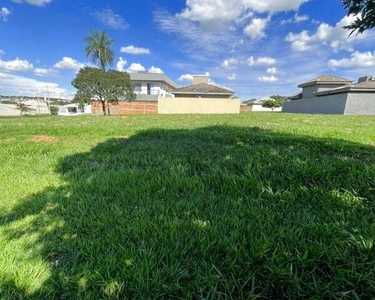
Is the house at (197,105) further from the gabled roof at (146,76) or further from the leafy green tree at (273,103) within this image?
the leafy green tree at (273,103)

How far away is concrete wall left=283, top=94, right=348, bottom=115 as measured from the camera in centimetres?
2252

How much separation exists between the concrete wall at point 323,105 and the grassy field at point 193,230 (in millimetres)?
22384

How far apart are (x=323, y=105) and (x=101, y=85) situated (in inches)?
898

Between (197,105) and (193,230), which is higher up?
(193,230)

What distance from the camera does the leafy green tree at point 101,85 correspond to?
21578mm

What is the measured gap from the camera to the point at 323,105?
2536 cm

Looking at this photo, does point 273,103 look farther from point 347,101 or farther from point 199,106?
point 199,106

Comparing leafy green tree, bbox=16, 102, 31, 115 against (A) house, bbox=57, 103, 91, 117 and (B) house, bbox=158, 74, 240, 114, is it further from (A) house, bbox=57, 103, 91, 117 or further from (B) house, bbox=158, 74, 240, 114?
(B) house, bbox=158, 74, 240, 114

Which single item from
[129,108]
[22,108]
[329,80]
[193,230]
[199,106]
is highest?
[329,80]

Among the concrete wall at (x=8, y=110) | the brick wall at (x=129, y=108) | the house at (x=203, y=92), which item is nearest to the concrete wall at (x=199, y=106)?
the brick wall at (x=129, y=108)

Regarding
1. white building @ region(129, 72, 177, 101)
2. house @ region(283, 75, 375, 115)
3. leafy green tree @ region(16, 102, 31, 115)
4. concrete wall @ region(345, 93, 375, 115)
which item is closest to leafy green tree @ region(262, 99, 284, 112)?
house @ region(283, 75, 375, 115)

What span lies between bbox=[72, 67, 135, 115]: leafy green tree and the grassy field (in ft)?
64.9

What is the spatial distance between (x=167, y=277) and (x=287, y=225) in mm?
1097

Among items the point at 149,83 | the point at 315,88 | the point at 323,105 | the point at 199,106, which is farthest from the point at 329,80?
the point at 149,83
